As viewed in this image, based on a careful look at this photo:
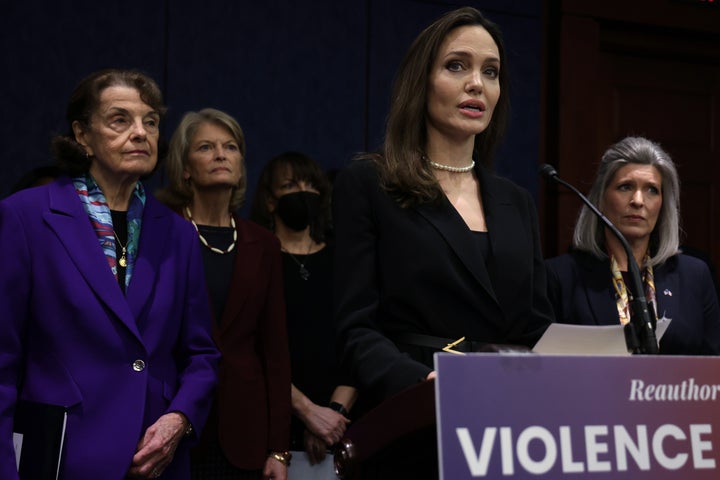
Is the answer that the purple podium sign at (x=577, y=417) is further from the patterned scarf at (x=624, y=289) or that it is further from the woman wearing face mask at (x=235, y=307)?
the woman wearing face mask at (x=235, y=307)

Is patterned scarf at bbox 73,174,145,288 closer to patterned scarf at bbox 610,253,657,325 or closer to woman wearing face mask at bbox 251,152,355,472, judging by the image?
woman wearing face mask at bbox 251,152,355,472

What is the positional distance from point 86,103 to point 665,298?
1762 mm

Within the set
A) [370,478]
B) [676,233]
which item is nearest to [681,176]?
[676,233]

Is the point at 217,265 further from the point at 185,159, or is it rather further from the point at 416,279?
the point at 416,279

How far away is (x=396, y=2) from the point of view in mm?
4672

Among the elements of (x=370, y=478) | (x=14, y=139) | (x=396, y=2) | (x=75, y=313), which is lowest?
(x=370, y=478)

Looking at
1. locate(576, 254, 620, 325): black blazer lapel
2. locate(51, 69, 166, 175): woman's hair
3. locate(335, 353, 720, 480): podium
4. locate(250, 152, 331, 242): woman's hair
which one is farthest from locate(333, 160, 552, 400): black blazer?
locate(250, 152, 331, 242): woman's hair

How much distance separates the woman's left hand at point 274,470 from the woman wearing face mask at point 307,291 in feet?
0.70

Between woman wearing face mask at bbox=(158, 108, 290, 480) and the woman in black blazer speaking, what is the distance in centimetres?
109

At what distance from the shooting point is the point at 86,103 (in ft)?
7.83

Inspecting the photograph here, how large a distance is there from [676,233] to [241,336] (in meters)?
1.41

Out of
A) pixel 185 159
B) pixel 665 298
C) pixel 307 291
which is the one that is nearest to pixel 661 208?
pixel 665 298

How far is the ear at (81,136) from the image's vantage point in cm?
236

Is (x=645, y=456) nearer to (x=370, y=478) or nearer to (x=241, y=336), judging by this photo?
(x=370, y=478)
